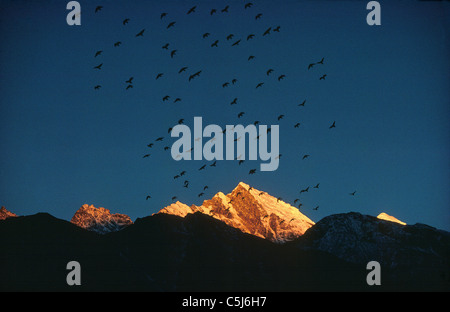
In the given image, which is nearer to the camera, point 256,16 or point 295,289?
point 256,16

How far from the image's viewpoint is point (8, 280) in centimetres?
19700
